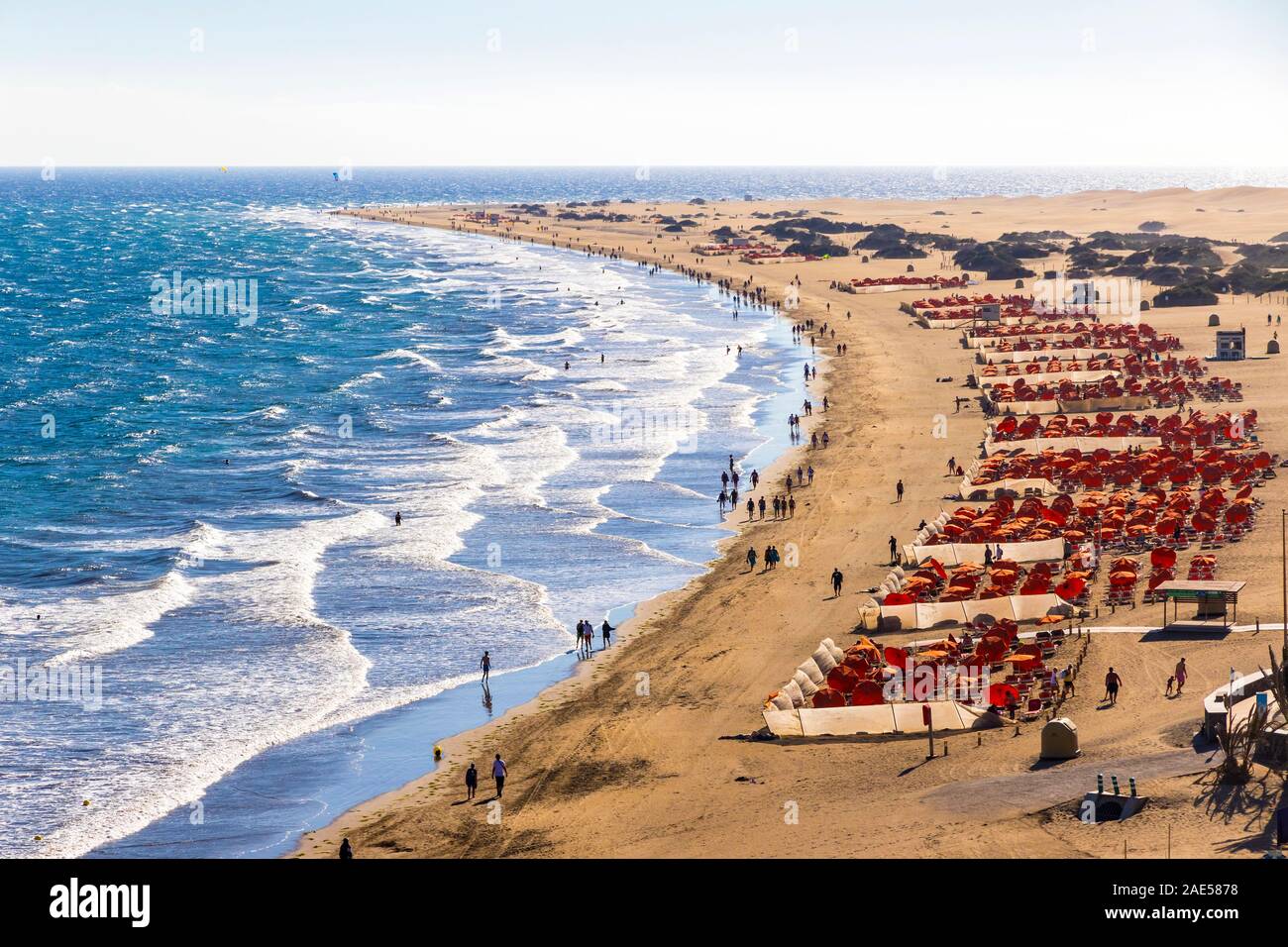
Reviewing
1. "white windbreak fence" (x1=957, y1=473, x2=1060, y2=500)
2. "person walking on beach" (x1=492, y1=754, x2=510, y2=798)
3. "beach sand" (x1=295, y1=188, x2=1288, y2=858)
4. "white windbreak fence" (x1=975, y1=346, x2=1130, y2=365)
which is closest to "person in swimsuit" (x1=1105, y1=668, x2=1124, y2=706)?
"beach sand" (x1=295, y1=188, x2=1288, y2=858)

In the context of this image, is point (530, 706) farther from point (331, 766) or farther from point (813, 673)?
point (813, 673)

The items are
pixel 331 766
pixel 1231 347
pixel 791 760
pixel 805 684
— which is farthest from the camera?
pixel 1231 347

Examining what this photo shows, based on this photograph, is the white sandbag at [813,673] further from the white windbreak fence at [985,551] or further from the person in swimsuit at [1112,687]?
the white windbreak fence at [985,551]

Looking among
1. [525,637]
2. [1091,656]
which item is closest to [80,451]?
[525,637]

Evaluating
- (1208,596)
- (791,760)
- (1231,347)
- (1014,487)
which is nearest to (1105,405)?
(1231,347)

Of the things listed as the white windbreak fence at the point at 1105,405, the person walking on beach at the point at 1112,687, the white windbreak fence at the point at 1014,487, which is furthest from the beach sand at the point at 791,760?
the white windbreak fence at the point at 1105,405

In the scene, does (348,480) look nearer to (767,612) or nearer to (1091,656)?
(767,612)
